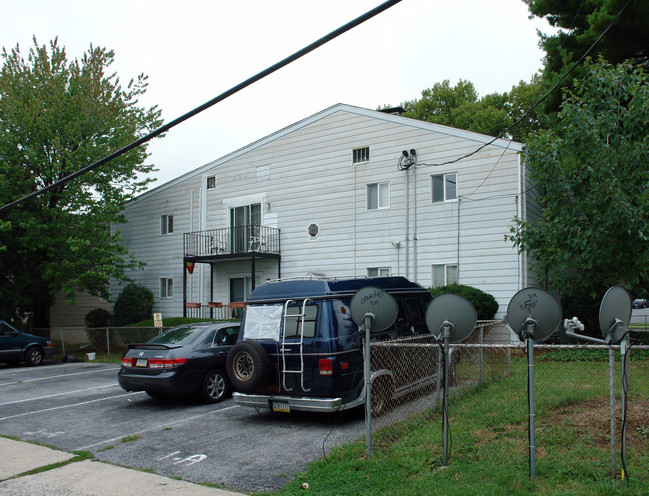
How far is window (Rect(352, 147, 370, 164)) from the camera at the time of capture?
1933 cm

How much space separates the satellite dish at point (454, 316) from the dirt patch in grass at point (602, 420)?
187 cm

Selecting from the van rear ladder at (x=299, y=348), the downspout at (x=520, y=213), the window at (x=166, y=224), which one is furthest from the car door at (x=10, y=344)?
the downspout at (x=520, y=213)

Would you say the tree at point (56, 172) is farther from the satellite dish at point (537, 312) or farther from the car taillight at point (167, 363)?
→ the satellite dish at point (537, 312)

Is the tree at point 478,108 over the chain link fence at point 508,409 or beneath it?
over

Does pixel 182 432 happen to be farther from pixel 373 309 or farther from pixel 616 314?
pixel 616 314

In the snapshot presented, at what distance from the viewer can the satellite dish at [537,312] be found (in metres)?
5.41

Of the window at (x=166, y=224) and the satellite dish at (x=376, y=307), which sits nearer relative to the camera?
the satellite dish at (x=376, y=307)

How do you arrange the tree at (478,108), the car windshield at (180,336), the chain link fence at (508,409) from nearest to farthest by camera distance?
the chain link fence at (508,409), the car windshield at (180,336), the tree at (478,108)

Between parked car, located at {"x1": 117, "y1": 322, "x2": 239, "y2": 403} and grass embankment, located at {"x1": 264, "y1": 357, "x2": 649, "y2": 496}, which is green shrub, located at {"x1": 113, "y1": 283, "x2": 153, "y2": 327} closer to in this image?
parked car, located at {"x1": 117, "y1": 322, "x2": 239, "y2": 403}

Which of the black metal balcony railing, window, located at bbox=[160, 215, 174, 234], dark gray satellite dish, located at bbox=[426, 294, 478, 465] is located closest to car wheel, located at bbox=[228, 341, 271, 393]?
dark gray satellite dish, located at bbox=[426, 294, 478, 465]

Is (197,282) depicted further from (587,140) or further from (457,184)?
(587,140)

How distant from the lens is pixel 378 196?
62.2 feet

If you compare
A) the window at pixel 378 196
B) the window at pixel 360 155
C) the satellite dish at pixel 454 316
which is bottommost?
the satellite dish at pixel 454 316

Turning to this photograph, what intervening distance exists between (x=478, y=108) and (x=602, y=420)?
3204 cm
